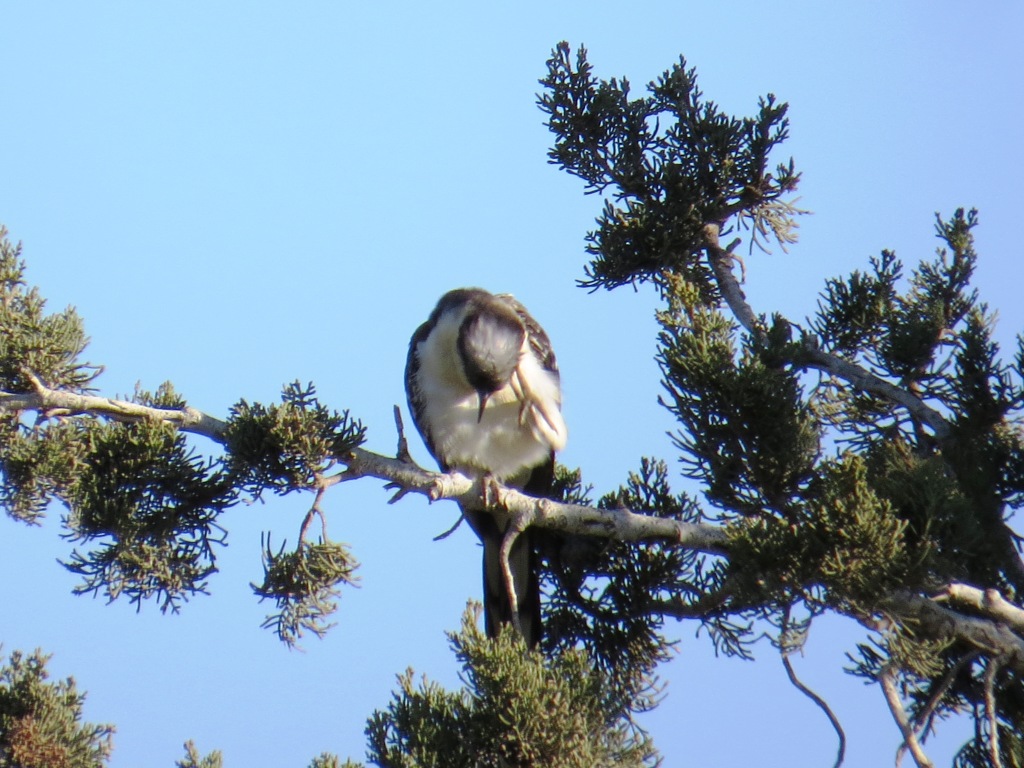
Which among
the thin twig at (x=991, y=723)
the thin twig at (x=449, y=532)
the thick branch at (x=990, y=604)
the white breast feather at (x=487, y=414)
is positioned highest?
the white breast feather at (x=487, y=414)

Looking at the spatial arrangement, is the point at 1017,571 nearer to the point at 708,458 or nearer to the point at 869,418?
the point at 869,418

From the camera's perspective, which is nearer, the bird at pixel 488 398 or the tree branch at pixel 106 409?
the tree branch at pixel 106 409

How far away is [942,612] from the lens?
3010mm

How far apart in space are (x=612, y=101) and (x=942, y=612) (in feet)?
6.97

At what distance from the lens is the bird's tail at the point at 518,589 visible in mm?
3923

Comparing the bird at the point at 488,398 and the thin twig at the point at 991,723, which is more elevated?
the bird at the point at 488,398

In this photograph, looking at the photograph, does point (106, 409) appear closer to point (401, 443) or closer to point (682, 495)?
point (401, 443)

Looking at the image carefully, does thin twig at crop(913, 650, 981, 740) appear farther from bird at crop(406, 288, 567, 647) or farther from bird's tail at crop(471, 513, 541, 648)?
bird at crop(406, 288, 567, 647)


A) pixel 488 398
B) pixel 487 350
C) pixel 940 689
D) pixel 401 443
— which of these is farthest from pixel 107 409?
pixel 940 689

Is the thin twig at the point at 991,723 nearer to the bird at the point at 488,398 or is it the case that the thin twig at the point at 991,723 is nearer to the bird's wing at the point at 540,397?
the bird at the point at 488,398

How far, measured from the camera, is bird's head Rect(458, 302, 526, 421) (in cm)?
448

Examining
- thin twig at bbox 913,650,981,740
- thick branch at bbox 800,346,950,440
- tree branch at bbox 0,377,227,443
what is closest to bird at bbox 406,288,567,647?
thick branch at bbox 800,346,950,440

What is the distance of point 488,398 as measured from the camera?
4645 millimetres

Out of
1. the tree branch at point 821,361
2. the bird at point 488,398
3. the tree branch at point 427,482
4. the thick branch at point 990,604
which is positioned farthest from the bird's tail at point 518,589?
the thick branch at point 990,604
